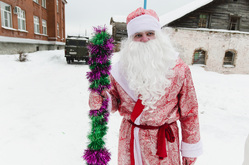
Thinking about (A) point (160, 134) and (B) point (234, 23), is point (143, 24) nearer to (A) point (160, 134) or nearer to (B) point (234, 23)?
(A) point (160, 134)

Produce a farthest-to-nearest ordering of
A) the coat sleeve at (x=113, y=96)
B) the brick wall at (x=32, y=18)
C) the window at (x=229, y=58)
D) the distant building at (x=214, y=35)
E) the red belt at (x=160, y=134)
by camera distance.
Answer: the window at (x=229, y=58)
the distant building at (x=214, y=35)
the brick wall at (x=32, y=18)
the coat sleeve at (x=113, y=96)
the red belt at (x=160, y=134)

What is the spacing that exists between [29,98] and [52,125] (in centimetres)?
207

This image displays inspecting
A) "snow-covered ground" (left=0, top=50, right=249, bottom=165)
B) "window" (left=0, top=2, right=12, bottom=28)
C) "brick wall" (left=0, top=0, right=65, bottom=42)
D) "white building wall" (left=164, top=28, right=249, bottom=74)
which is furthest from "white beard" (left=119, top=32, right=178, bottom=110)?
"window" (left=0, top=2, right=12, bottom=28)

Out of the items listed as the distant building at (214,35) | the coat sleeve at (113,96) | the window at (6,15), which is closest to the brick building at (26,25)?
the window at (6,15)

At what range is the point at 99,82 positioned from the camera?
1137mm

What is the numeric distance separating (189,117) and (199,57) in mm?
13718

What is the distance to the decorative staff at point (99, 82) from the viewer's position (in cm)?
112

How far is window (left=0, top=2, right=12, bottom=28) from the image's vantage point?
11062 millimetres

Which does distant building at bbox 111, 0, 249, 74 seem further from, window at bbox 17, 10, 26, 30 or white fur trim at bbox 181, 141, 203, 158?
white fur trim at bbox 181, 141, 203, 158

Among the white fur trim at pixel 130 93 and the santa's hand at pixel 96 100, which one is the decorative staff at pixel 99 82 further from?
the white fur trim at pixel 130 93

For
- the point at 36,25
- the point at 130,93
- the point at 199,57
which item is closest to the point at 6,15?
the point at 36,25

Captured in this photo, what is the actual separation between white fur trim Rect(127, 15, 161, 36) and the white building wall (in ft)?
40.0

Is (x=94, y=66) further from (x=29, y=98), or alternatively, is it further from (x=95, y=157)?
(x=29, y=98)

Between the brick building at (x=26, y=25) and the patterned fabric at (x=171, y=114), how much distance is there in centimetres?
1250
